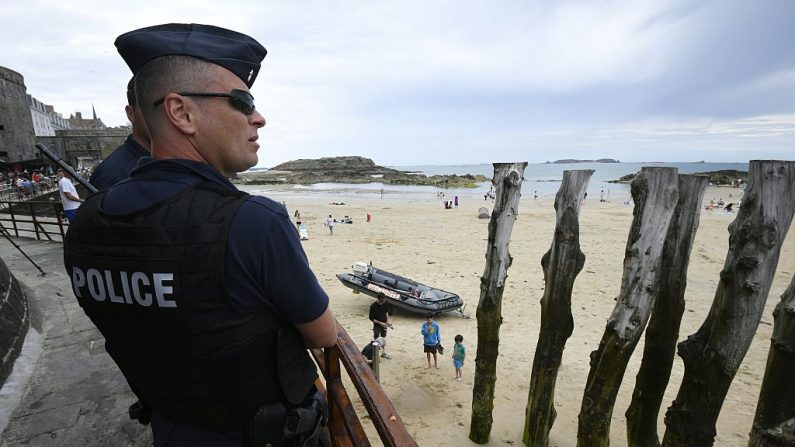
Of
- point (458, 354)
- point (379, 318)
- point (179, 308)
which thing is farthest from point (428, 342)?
point (179, 308)

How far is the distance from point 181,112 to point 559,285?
4488mm

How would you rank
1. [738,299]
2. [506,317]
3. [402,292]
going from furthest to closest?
1. [402,292]
2. [506,317]
3. [738,299]

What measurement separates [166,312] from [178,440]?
60cm

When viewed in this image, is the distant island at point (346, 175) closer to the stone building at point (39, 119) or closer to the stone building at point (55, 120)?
the stone building at point (39, 119)

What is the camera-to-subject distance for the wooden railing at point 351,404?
60.8 inches

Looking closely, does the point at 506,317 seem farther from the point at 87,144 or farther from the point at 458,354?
the point at 87,144

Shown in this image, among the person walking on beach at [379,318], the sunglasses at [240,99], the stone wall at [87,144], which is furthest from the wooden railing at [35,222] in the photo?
the stone wall at [87,144]

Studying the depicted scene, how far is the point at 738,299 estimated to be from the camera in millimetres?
2732

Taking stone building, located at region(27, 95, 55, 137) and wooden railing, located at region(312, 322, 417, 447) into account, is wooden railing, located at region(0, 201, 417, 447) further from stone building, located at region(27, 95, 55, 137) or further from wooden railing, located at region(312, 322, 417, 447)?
stone building, located at region(27, 95, 55, 137)

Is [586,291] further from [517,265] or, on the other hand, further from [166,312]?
[166,312]

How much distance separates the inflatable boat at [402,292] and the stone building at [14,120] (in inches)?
1556

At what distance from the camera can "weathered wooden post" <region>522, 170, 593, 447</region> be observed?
450cm

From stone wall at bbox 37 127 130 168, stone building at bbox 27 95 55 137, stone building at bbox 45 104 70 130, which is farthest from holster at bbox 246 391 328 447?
stone building at bbox 45 104 70 130

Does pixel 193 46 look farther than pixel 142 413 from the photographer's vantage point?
No
